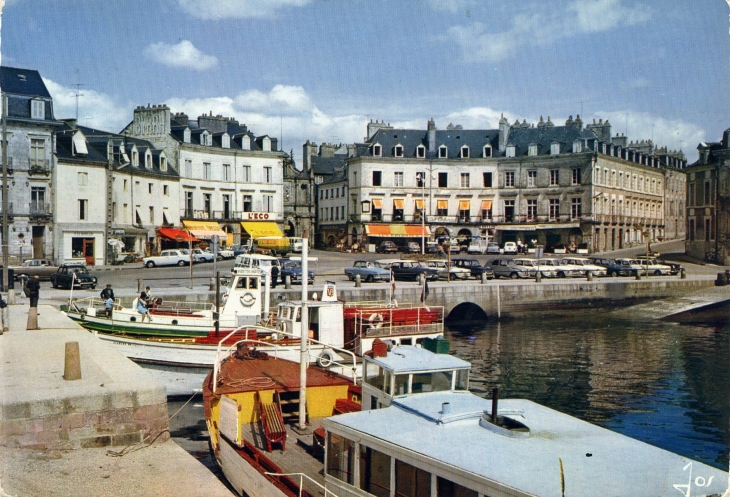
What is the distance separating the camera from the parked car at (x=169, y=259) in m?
47.9

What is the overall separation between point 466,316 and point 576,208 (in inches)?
1144

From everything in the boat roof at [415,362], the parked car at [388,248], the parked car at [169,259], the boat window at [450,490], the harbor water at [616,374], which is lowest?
the harbor water at [616,374]

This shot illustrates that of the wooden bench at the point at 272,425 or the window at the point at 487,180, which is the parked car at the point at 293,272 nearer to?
the wooden bench at the point at 272,425

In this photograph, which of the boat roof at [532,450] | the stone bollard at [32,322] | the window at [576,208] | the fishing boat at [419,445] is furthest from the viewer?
the window at [576,208]

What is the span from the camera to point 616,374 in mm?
25547

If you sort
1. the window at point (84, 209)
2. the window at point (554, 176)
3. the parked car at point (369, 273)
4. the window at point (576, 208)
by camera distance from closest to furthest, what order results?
the parked car at point (369, 273), the window at point (84, 209), the window at point (576, 208), the window at point (554, 176)

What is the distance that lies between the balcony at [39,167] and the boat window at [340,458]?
42.1m

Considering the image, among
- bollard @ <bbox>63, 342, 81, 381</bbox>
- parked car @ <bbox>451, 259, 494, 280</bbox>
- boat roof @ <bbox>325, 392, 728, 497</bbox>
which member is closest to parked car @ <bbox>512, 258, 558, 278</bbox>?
parked car @ <bbox>451, 259, 494, 280</bbox>

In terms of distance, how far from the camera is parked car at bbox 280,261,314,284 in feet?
129

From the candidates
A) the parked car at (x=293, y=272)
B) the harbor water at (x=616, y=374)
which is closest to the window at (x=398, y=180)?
the parked car at (x=293, y=272)

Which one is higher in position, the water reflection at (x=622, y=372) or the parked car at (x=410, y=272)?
the parked car at (x=410, y=272)

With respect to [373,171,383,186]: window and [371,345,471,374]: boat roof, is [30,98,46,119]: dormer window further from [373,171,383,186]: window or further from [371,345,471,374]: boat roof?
[371,345,471,374]: boat roof

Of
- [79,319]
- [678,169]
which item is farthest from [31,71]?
[678,169]

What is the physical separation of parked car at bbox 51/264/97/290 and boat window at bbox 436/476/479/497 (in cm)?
3158
